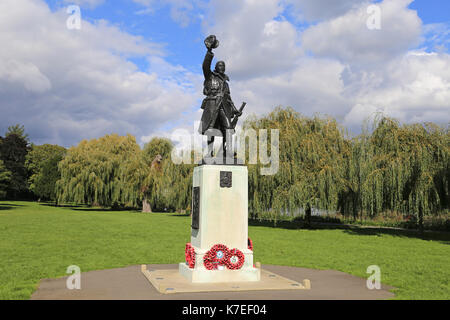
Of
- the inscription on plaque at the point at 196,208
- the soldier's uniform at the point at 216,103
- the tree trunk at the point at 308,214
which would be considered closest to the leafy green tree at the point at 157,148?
the tree trunk at the point at 308,214

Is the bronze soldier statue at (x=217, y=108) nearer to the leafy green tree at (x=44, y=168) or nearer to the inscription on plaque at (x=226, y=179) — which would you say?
the inscription on plaque at (x=226, y=179)

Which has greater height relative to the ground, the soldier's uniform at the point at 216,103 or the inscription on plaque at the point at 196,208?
the soldier's uniform at the point at 216,103

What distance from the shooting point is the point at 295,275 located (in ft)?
29.4

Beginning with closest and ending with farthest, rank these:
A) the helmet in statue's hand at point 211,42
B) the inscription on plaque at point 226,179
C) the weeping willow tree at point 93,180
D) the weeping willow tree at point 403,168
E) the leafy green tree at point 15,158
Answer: the inscription on plaque at point 226,179
the helmet in statue's hand at point 211,42
the weeping willow tree at point 403,168
the weeping willow tree at point 93,180
the leafy green tree at point 15,158

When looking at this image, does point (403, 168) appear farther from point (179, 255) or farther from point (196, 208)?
point (196, 208)

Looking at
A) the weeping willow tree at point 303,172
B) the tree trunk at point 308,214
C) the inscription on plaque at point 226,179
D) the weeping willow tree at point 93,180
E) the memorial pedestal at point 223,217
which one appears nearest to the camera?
the memorial pedestal at point 223,217

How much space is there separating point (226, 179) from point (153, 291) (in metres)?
2.60

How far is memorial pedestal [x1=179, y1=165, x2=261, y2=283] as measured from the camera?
7.89 meters

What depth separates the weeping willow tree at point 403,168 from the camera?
17422 mm

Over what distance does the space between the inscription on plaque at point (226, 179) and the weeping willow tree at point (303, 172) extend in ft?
43.6

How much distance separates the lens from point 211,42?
8516mm

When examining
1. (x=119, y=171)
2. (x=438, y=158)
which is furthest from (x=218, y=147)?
(x=119, y=171)

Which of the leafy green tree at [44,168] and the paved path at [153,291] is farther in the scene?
the leafy green tree at [44,168]

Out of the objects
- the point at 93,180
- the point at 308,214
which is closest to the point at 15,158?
the point at 93,180
